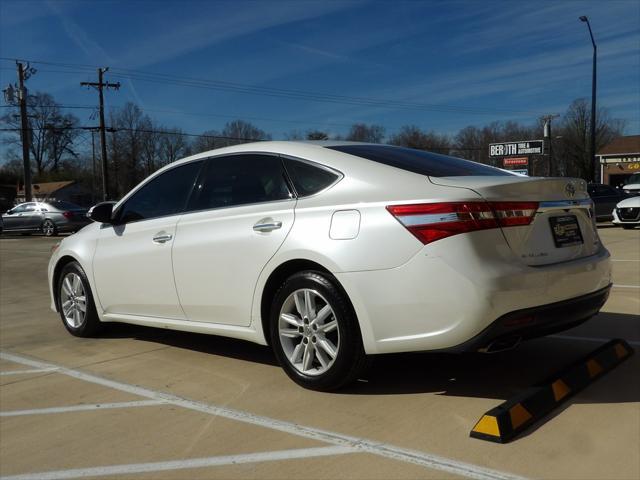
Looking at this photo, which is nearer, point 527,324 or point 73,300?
point 527,324

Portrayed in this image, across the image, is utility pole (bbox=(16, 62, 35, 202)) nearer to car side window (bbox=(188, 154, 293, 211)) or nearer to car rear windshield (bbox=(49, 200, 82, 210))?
car rear windshield (bbox=(49, 200, 82, 210))

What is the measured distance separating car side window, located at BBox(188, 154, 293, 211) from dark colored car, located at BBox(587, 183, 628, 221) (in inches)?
761

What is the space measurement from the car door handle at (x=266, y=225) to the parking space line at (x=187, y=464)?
1.49 metres

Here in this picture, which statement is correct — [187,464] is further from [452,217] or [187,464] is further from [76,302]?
[76,302]

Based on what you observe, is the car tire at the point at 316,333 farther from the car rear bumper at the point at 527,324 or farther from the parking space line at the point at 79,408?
the parking space line at the point at 79,408

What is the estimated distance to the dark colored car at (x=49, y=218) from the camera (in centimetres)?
2370

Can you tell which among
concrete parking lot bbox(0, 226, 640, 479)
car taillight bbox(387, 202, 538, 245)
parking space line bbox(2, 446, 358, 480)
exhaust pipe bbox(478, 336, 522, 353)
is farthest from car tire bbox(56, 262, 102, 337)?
exhaust pipe bbox(478, 336, 522, 353)

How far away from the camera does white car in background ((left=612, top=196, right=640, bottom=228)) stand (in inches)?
715

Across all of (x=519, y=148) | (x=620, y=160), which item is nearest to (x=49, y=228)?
(x=519, y=148)

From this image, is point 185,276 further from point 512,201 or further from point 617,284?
point 617,284

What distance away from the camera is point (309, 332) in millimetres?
3914

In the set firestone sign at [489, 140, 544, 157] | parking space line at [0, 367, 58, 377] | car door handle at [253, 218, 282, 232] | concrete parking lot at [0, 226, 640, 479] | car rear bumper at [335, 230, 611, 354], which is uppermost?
firestone sign at [489, 140, 544, 157]

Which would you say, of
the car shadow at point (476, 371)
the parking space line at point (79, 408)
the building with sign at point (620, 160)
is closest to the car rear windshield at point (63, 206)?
the car shadow at point (476, 371)

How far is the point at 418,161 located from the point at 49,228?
2253cm
